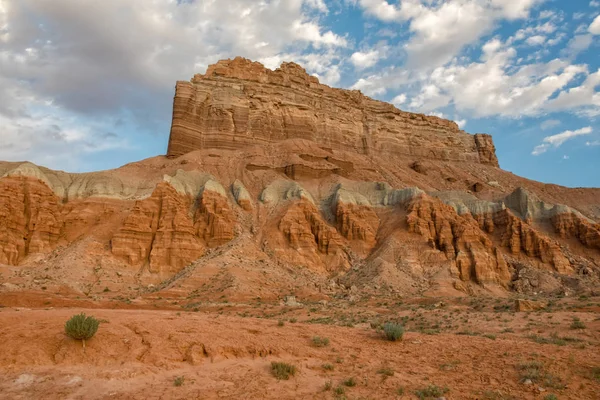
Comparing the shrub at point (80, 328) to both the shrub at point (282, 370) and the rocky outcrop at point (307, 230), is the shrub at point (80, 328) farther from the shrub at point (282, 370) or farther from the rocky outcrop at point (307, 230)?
the rocky outcrop at point (307, 230)

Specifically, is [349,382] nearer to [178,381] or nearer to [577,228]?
[178,381]

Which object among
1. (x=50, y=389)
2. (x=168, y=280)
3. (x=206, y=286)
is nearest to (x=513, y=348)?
(x=50, y=389)

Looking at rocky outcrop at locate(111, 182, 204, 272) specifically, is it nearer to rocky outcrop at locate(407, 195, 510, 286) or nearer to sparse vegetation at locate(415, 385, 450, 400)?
rocky outcrop at locate(407, 195, 510, 286)

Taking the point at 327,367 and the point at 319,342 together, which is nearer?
the point at 327,367

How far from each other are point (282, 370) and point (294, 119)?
6165 cm

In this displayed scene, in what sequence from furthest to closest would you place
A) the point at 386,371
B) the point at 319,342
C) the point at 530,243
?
the point at 530,243
the point at 319,342
the point at 386,371

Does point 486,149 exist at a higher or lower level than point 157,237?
higher

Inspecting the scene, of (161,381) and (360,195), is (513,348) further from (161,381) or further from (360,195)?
(360,195)

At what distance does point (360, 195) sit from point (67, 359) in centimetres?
4271

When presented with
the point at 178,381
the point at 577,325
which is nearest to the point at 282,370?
the point at 178,381

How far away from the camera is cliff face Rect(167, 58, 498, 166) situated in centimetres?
6175

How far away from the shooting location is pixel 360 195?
49.7 m

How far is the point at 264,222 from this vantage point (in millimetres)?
43812

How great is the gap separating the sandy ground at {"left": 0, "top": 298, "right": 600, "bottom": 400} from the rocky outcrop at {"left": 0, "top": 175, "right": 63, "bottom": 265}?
1034 inches
